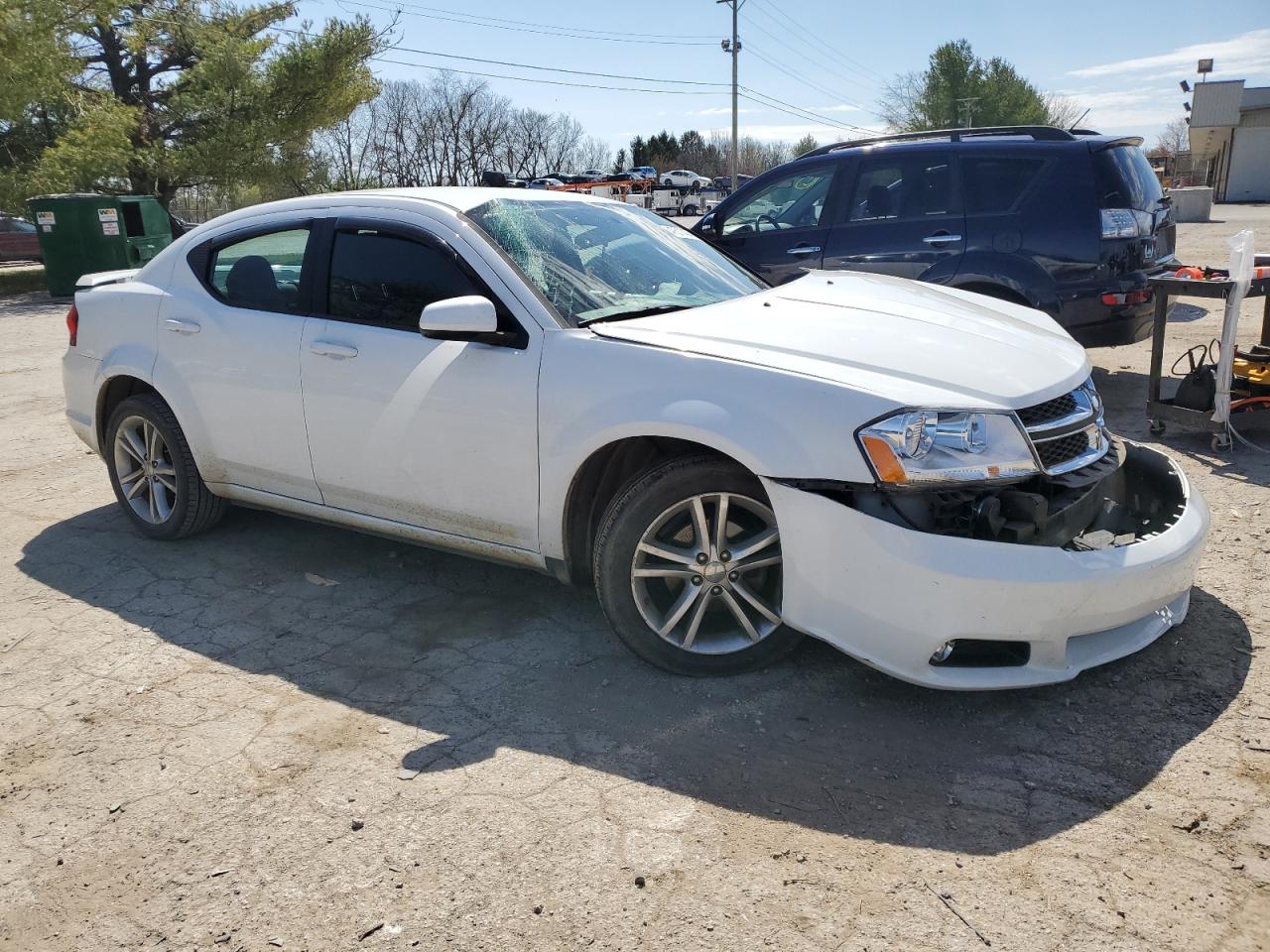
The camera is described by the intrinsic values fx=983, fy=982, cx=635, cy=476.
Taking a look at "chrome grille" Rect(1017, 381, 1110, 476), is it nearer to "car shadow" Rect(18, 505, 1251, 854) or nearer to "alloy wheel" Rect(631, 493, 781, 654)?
"car shadow" Rect(18, 505, 1251, 854)

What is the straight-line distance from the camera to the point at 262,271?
4.39 m

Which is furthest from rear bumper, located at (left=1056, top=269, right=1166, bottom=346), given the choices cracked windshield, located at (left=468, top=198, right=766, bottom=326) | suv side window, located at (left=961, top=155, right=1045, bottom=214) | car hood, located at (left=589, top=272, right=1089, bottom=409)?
cracked windshield, located at (left=468, top=198, right=766, bottom=326)

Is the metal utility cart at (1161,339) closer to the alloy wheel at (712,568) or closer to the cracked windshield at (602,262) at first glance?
the cracked windshield at (602,262)

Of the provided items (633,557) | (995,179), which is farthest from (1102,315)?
(633,557)

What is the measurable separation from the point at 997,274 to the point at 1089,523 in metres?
4.13

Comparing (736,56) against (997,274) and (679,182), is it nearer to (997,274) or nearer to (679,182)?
(679,182)

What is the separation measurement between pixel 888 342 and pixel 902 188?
455cm

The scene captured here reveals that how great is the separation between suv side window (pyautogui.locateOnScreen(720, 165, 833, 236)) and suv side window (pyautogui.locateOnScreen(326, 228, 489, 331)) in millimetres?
4454

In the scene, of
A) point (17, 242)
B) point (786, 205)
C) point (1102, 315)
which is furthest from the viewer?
point (17, 242)

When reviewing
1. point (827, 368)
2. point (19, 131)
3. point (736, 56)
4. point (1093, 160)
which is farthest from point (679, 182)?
point (827, 368)

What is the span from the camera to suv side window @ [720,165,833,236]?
7.72 metres

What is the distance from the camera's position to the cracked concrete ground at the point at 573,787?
2359mm

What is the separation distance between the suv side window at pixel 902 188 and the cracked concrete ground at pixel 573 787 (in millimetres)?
3767

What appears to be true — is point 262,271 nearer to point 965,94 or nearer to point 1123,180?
point 1123,180
